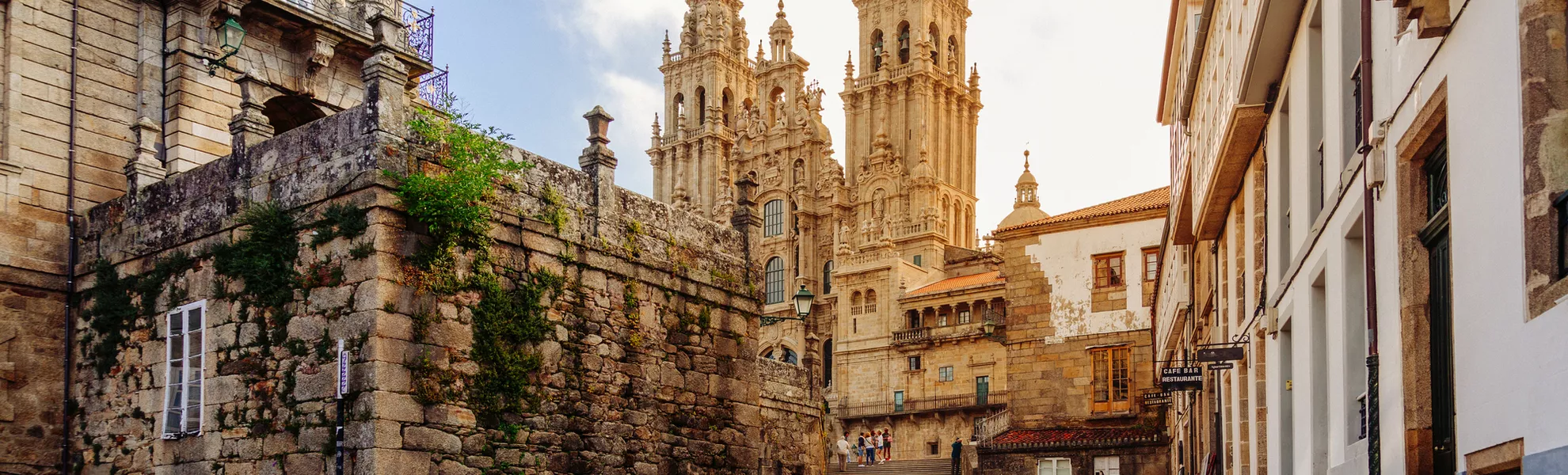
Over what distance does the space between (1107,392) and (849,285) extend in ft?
67.4

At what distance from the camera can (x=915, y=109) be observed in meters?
58.2

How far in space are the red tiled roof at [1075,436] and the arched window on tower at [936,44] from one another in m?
30.8

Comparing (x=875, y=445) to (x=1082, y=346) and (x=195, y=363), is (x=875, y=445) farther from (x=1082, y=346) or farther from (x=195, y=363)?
(x=195, y=363)

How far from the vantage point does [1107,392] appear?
3008cm

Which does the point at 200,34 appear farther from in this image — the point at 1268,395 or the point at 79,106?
the point at 1268,395

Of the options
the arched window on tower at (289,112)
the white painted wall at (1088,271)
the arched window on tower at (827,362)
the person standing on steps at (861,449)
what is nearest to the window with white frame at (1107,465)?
the white painted wall at (1088,271)

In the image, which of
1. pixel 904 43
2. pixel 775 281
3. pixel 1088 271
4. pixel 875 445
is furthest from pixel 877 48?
pixel 1088 271

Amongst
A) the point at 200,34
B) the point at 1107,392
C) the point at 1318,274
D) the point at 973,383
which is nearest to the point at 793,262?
the point at 973,383

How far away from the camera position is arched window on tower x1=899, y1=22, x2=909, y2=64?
197 feet

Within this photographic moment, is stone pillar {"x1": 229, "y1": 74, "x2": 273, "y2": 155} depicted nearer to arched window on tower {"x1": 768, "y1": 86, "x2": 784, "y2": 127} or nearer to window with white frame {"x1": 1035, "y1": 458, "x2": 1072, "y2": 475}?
window with white frame {"x1": 1035, "y1": 458, "x2": 1072, "y2": 475}

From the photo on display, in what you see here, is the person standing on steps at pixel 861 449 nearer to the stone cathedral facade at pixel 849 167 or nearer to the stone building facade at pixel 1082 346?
the stone cathedral facade at pixel 849 167

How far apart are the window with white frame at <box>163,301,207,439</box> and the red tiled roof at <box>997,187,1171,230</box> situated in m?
21.5

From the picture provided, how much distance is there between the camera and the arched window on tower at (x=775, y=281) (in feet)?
196

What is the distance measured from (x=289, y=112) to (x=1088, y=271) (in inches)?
726
